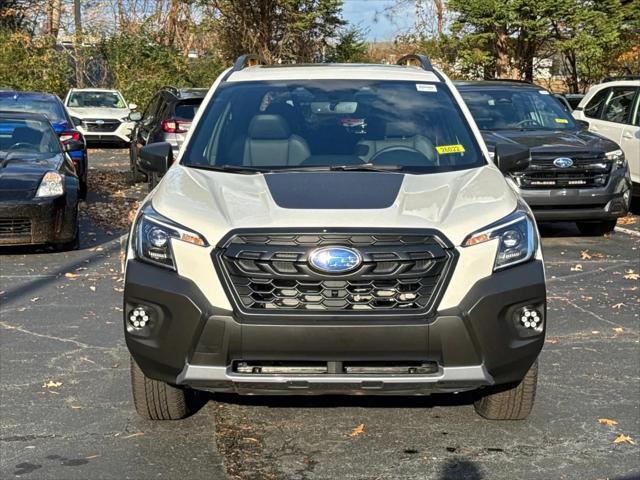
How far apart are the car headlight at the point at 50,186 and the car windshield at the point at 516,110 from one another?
5.06 meters

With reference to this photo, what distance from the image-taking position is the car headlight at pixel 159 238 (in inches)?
183

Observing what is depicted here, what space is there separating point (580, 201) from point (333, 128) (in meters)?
6.38

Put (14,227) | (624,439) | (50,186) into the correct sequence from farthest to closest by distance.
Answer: (50,186) < (14,227) < (624,439)

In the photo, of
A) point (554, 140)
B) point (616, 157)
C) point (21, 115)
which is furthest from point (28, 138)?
point (616, 157)

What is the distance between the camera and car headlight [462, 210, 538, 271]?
465cm

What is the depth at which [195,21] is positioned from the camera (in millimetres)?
36781

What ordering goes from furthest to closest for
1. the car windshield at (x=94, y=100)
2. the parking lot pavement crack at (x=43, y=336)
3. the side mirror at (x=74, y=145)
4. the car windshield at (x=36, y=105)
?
the car windshield at (x=94, y=100), the car windshield at (x=36, y=105), the side mirror at (x=74, y=145), the parking lot pavement crack at (x=43, y=336)

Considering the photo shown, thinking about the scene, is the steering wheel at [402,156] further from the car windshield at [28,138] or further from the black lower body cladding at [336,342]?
the car windshield at [28,138]

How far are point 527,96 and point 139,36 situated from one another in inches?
906

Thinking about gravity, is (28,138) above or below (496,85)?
below

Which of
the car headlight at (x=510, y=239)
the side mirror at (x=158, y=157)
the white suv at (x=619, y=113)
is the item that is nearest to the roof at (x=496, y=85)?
the white suv at (x=619, y=113)

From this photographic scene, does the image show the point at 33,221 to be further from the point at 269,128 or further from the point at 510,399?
the point at 510,399

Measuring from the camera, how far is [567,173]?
1173 centimetres

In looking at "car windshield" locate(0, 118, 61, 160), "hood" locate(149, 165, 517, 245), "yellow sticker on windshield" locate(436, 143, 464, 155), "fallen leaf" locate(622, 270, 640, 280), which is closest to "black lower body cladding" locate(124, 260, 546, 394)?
"hood" locate(149, 165, 517, 245)
